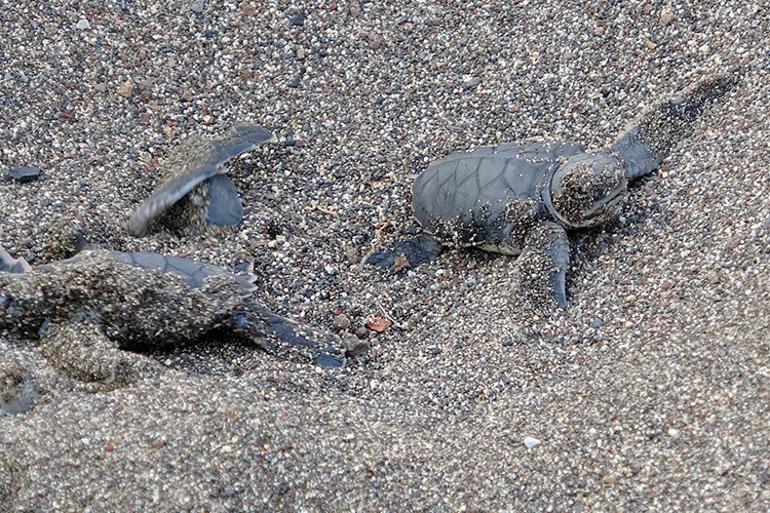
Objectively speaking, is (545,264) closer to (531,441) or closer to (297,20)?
(531,441)

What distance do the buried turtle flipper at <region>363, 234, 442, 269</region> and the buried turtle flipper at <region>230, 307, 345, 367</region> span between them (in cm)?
52

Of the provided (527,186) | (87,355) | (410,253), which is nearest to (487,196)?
(527,186)

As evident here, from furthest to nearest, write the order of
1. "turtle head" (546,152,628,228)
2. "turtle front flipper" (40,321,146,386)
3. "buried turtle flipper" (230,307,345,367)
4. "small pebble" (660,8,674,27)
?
"small pebble" (660,8,674,27) → "turtle head" (546,152,628,228) → "buried turtle flipper" (230,307,345,367) → "turtle front flipper" (40,321,146,386)

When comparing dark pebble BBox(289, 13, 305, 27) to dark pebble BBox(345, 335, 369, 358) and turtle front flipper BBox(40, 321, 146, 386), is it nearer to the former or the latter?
dark pebble BBox(345, 335, 369, 358)

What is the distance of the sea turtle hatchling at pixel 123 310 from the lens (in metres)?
3.09

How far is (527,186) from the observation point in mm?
3844

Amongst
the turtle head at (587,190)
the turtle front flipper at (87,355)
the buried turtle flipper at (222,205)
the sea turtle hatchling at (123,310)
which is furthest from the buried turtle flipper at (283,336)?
the turtle head at (587,190)

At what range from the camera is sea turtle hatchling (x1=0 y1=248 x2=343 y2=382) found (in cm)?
309

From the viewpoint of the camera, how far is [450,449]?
2.82 m

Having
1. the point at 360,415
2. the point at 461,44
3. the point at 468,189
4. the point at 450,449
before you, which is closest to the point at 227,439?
the point at 360,415

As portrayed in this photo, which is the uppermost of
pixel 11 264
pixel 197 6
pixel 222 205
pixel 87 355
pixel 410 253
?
pixel 197 6

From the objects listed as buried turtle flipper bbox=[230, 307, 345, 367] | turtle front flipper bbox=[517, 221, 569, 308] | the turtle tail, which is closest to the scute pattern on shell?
turtle front flipper bbox=[517, 221, 569, 308]

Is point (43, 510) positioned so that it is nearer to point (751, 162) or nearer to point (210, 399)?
point (210, 399)

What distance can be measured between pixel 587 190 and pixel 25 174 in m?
2.45
